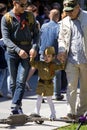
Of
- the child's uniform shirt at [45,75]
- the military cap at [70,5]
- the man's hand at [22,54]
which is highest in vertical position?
the military cap at [70,5]

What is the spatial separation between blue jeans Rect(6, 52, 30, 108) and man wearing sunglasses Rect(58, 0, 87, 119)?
618 mm

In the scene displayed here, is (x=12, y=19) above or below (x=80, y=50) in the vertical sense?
above

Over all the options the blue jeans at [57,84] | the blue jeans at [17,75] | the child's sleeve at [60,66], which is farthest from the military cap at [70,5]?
the blue jeans at [57,84]

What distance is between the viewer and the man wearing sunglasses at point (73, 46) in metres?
7.70

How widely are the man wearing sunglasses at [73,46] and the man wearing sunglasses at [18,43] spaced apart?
0.51m

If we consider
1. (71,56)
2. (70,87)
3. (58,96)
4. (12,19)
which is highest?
(12,19)

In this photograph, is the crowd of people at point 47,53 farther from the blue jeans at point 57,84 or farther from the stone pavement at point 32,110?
the blue jeans at point 57,84

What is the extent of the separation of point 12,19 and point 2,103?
2379 millimetres

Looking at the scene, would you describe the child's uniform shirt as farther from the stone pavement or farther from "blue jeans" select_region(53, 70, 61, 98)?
"blue jeans" select_region(53, 70, 61, 98)

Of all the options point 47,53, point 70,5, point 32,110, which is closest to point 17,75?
point 47,53

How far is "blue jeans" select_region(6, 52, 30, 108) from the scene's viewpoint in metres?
7.92

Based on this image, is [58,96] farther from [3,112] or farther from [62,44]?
[62,44]

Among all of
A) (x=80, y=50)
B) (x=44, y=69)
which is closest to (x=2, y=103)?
(x=44, y=69)

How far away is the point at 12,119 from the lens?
293 inches
